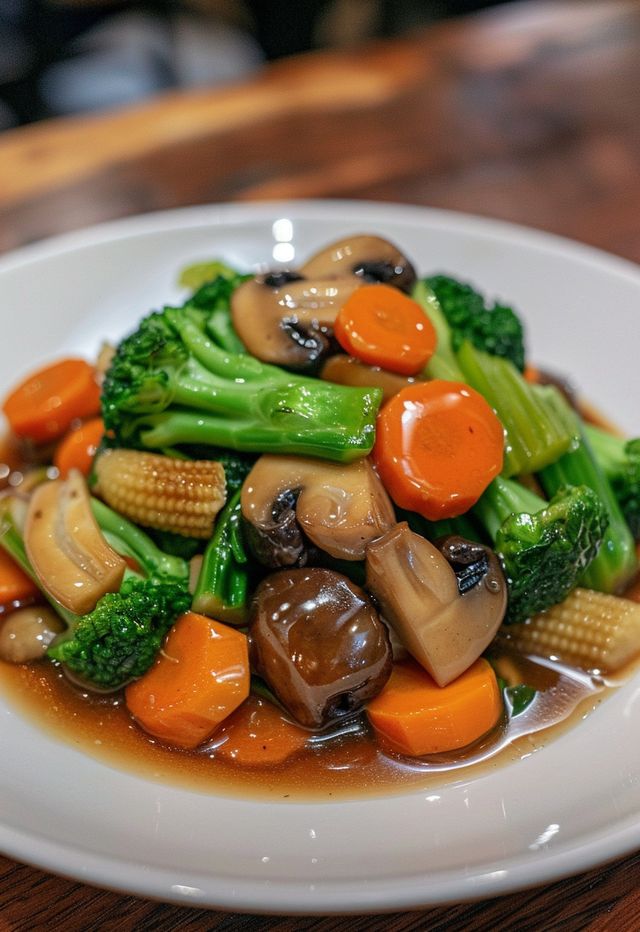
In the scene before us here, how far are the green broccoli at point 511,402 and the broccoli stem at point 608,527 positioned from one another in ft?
0.15

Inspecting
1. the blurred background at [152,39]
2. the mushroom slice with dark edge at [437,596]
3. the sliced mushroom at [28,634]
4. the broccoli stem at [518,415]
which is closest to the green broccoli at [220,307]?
the broccoli stem at [518,415]

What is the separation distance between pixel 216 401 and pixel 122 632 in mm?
589

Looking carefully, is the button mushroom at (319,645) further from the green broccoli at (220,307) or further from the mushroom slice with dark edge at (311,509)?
the green broccoli at (220,307)

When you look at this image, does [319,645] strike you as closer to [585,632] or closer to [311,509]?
[311,509]

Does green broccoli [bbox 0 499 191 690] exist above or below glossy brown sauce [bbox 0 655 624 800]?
above

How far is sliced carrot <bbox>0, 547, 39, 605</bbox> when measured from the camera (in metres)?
2.28

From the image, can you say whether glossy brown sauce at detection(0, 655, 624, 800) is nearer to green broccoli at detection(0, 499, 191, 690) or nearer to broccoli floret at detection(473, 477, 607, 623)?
green broccoli at detection(0, 499, 191, 690)

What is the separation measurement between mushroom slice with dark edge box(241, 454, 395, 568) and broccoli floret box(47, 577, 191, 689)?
25 centimetres

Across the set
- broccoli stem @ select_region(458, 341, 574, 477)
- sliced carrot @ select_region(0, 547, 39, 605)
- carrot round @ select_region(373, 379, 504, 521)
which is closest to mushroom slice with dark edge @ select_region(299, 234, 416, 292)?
broccoli stem @ select_region(458, 341, 574, 477)

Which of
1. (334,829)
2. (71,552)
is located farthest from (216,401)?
(334,829)

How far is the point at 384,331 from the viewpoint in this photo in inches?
85.7

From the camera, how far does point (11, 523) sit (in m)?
2.30

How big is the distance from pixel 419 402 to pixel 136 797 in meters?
1.05

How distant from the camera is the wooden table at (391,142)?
3816mm
